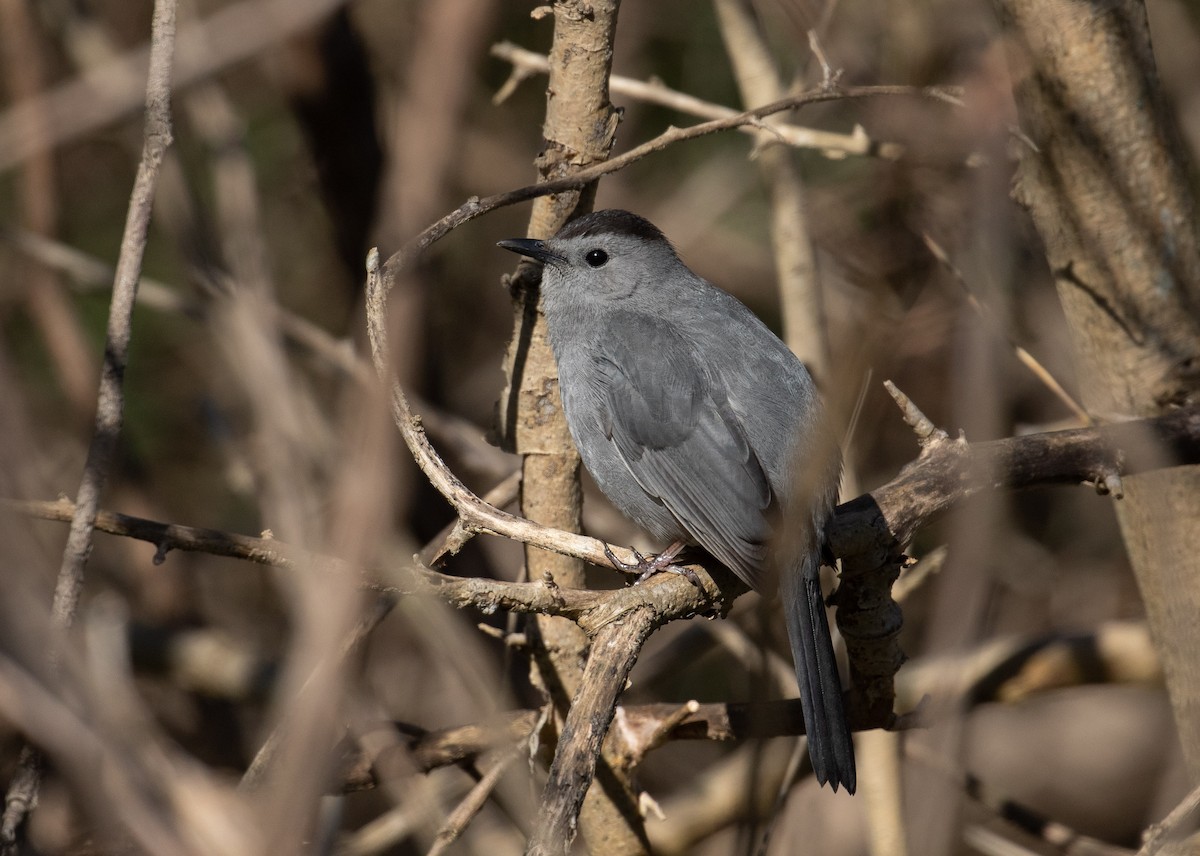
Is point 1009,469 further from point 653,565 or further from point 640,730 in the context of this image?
point 640,730

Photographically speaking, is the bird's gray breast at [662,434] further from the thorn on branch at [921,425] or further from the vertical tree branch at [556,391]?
the thorn on branch at [921,425]

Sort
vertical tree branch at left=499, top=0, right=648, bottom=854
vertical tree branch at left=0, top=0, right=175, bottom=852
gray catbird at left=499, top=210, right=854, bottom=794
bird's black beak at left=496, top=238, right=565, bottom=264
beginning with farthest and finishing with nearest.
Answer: bird's black beak at left=496, top=238, right=565, bottom=264 < gray catbird at left=499, top=210, right=854, bottom=794 < vertical tree branch at left=499, top=0, right=648, bottom=854 < vertical tree branch at left=0, top=0, right=175, bottom=852

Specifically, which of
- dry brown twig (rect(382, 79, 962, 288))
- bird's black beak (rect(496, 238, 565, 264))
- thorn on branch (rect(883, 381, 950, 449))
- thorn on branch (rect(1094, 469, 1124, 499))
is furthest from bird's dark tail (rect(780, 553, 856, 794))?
bird's black beak (rect(496, 238, 565, 264))

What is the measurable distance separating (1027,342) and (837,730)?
3148mm

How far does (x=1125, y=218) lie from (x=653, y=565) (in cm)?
178

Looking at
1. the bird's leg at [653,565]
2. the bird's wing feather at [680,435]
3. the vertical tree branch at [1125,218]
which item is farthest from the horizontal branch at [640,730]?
the vertical tree branch at [1125,218]

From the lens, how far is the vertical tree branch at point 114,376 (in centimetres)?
250

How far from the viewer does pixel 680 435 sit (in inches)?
141

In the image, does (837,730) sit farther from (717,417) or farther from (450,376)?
(450,376)

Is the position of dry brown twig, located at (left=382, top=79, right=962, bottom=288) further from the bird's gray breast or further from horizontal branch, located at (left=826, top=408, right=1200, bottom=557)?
horizontal branch, located at (left=826, top=408, right=1200, bottom=557)

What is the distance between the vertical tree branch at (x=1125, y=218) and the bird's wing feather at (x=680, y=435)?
1149 mm

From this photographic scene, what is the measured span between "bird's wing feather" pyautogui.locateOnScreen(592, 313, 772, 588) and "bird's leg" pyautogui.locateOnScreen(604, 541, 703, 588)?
0.40 feet

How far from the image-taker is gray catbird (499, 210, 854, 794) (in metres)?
3.26

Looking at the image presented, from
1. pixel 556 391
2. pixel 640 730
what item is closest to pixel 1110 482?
pixel 640 730
